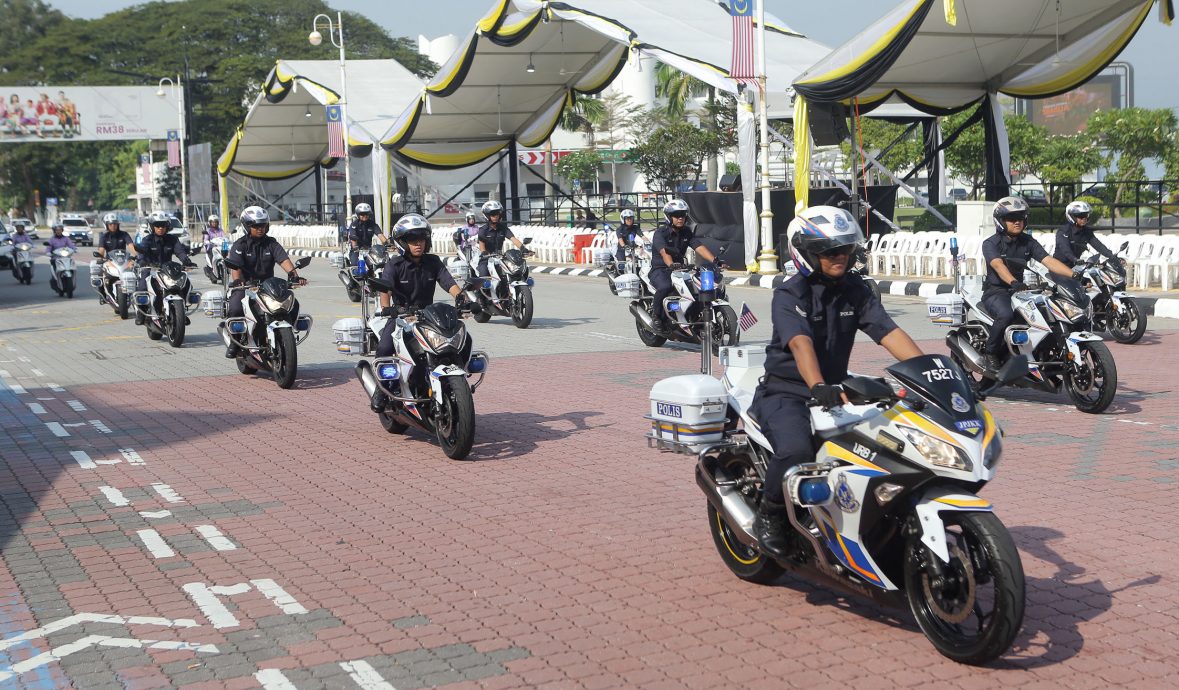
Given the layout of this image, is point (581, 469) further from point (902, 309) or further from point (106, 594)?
point (902, 309)

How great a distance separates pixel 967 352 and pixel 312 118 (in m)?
44.1

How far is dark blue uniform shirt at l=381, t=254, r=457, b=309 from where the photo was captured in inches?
417

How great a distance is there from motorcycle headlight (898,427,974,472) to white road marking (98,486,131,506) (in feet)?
17.4

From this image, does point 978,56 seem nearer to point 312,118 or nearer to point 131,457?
point 131,457

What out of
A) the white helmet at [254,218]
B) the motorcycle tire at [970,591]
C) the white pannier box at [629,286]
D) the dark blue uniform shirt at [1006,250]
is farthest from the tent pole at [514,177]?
the motorcycle tire at [970,591]

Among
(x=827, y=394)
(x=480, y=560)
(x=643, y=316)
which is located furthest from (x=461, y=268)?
(x=827, y=394)

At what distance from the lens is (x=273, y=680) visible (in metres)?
5.22

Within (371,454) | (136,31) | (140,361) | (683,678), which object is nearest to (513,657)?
(683,678)

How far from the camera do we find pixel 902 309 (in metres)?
20.1

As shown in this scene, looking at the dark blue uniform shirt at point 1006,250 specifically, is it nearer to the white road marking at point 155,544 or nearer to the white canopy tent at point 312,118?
the white road marking at point 155,544

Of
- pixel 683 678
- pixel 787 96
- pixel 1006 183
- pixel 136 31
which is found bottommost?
pixel 683 678

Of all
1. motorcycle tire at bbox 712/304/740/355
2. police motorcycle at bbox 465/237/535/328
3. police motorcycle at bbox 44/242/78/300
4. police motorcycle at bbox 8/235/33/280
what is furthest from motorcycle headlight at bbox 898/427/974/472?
police motorcycle at bbox 8/235/33/280

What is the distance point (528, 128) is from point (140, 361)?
2474cm

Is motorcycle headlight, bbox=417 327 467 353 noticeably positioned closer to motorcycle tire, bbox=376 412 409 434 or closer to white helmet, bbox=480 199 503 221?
motorcycle tire, bbox=376 412 409 434
